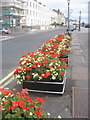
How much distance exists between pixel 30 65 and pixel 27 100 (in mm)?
2235

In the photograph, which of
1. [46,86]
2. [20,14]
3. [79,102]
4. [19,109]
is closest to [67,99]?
[79,102]

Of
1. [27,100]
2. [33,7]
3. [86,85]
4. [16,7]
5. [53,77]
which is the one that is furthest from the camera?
[33,7]

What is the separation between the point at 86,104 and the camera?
4.35m

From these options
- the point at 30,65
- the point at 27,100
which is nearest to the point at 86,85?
the point at 30,65

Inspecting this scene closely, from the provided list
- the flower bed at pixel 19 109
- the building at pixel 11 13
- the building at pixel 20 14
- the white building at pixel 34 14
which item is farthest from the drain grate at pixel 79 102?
the white building at pixel 34 14

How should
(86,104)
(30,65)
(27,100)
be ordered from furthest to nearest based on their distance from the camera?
1. (30,65)
2. (86,104)
3. (27,100)

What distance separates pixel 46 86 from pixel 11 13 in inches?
2340

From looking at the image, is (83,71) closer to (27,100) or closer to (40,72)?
(40,72)

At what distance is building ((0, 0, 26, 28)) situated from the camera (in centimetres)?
6184

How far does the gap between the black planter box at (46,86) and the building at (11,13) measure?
187 ft

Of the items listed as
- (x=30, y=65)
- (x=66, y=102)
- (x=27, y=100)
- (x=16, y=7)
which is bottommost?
(x=66, y=102)

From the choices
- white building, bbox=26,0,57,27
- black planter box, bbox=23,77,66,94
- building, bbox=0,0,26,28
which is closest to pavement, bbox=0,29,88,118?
black planter box, bbox=23,77,66,94

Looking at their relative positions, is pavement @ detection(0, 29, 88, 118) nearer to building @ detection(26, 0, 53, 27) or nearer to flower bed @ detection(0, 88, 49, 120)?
flower bed @ detection(0, 88, 49, 120)

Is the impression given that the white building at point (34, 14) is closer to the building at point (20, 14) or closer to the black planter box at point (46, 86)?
the building at point (20, 14)
